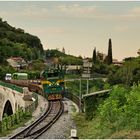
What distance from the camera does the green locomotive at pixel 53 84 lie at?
5009cm

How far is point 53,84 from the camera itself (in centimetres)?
5016

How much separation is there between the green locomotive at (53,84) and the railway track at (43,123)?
4137 mm

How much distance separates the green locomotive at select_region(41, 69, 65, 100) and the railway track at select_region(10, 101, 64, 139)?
4137 mm

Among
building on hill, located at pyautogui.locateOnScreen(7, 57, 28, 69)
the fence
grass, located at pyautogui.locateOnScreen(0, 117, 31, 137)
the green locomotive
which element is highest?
building on hill, located at pyautogui.locateOnScreen(7, 57, 28, 69)

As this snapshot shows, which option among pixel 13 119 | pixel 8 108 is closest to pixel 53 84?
pixel 8 108

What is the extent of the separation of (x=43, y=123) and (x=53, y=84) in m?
17.0

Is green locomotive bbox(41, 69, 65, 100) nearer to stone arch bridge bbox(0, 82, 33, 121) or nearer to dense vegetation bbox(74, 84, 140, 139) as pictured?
stone arch bridge bbox(0, 82, 33, 121)

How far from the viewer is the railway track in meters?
27.9

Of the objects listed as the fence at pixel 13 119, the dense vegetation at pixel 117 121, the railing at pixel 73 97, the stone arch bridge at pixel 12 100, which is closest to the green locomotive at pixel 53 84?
the railing at pixel 73 97

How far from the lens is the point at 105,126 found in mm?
26125

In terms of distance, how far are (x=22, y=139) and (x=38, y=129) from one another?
15.2ft

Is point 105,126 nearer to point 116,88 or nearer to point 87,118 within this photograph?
point 116,88

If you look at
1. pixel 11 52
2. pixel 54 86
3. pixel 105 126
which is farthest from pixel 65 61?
pixel 105 126

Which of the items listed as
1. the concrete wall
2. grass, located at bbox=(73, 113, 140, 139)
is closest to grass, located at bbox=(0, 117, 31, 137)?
grass, located at bbox=(73, 113, 140, 139)
